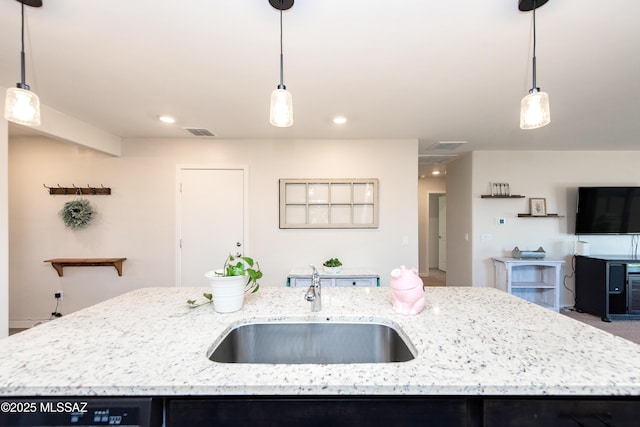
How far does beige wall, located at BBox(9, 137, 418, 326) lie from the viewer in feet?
11.1

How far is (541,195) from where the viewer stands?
13.1 feet

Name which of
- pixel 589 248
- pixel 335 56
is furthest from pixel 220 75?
pixel 589 248

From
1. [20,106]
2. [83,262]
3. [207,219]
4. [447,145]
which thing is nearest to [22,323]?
[83,262]

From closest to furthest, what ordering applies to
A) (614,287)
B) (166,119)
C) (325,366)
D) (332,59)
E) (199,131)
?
1. (325,366)
2. (332,59)
3. (166,119)
4. (199,131)
5. (614,287)

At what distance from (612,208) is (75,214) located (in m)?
7.22

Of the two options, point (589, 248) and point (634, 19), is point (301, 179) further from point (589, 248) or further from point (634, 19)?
point (589, 248)

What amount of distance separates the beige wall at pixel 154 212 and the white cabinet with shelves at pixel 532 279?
1.35m

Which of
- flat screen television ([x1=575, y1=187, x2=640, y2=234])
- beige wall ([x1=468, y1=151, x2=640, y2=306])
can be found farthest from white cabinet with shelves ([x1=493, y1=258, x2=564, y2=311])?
flat screen television ([x1=575, y1=187, x2=640, y2=234])

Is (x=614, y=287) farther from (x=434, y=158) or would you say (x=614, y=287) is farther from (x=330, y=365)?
(x=330, y=365)

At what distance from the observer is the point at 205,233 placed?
3506 mm

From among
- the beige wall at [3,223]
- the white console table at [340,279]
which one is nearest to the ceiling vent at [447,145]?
the white console table at [340,279]

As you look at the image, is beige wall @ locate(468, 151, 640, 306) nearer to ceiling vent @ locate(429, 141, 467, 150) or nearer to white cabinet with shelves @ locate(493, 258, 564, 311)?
white cabinet with shelves @ locate(493, 258, 564, 311)

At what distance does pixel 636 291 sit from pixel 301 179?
4640 millimetres

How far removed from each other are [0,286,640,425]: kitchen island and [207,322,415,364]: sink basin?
0.13ft
